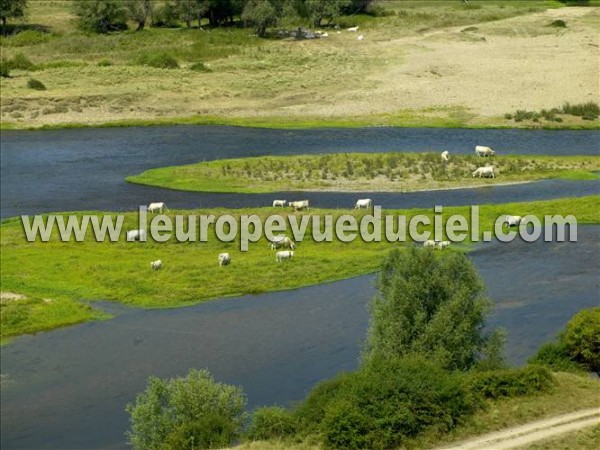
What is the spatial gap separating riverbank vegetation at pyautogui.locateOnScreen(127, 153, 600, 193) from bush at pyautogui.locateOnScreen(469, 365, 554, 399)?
33.0 m

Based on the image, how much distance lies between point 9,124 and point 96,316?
1760 inches

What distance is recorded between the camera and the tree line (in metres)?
118

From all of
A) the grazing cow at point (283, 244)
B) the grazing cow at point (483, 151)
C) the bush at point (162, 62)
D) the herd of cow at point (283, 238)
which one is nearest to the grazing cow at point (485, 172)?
the grazing cow at point (483, 151)

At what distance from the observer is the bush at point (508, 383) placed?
28141 mm

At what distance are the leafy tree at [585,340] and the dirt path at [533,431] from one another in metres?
5.13

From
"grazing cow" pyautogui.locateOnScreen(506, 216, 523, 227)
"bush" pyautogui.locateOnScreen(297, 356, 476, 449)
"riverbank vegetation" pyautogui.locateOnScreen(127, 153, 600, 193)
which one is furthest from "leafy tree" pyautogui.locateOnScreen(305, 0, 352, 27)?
"bush" pyautogui.locateOnScreen(297, 356, 476, 449)

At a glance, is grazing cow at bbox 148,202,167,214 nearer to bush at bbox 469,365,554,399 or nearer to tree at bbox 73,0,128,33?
bush at bbox 469,365,554,399

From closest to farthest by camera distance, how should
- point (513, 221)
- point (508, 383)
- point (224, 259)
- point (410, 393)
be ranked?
point (410, 393) < point (508, 383) < point (224, 259) < point (513, 221)

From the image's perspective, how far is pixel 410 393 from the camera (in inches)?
1054

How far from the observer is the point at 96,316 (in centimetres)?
4266

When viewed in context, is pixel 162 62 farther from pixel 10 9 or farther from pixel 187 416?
pixel 187 416

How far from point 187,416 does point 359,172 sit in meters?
37.4

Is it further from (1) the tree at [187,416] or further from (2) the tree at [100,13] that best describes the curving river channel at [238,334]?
(2) the tree at [100,13]

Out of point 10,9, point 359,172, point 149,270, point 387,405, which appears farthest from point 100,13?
point 387,405
